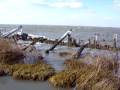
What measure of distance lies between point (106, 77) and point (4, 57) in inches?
340

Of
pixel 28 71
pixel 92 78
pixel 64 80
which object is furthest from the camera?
pixel 28 71

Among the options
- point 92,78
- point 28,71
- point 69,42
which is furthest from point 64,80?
point 69,42

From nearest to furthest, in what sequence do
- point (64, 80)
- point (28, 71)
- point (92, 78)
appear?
point (92, 78) → point (64, 80) → point (28, 71)

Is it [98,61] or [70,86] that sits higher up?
[98,61]

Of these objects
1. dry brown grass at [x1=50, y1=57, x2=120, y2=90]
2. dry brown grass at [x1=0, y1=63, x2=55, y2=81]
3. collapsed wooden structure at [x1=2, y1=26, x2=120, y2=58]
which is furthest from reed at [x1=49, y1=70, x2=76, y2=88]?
collapsed wooden structure at [x1=2, y1=26, x2=120, y2=58]

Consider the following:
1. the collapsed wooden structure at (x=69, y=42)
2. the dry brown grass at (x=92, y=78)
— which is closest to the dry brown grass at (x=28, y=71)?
the dry brown grass at (x=92, y=78)

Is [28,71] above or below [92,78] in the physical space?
below

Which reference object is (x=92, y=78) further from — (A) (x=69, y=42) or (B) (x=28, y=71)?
(A) (x=69, y=42)

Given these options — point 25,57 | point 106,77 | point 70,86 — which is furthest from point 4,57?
point 106,77

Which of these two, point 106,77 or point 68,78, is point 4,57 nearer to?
point 68,78

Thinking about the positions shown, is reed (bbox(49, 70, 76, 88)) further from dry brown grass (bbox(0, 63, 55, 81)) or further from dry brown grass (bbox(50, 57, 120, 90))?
dry brown grass (bbox(0, 63, 55, 81))

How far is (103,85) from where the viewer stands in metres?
14.0

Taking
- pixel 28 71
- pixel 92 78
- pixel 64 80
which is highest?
pixel 92 78

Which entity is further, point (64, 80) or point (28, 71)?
point (28, 71)
